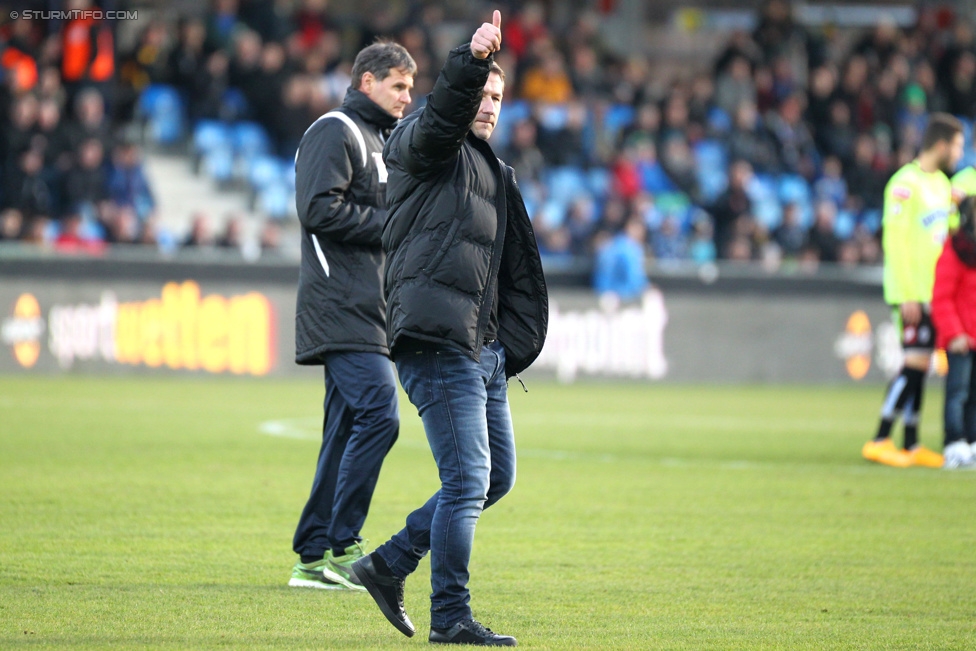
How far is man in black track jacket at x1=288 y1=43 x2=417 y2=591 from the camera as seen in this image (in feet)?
21.5

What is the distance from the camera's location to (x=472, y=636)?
5.29 meters

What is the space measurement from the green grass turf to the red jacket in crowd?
103 cm

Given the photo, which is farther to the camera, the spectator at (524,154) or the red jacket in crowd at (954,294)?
the spectator at (524,154)

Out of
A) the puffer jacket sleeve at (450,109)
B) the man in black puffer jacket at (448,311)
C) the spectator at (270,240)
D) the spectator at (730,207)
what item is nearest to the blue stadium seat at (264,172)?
the spectator at (270,240)

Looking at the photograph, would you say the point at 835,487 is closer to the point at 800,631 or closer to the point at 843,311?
the point at 800,631

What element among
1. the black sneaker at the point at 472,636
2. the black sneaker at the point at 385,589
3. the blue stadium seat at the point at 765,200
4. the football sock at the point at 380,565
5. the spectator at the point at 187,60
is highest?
the spectator at the point at 187,60

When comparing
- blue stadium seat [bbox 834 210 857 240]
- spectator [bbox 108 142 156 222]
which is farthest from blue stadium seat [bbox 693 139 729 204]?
spectator [bbox 108 142 156 222]

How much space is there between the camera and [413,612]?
6.04 m

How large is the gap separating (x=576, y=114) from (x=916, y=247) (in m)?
14.3

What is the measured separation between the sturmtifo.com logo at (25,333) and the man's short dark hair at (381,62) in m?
12.1

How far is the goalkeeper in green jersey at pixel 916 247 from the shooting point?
1128cm

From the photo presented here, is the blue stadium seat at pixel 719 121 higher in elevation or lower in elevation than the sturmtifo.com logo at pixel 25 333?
higher

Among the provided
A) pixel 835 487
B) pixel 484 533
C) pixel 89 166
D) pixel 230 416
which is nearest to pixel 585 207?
pixel 89 166

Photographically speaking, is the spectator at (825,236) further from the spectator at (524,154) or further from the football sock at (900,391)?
the football sock at (900,391)
